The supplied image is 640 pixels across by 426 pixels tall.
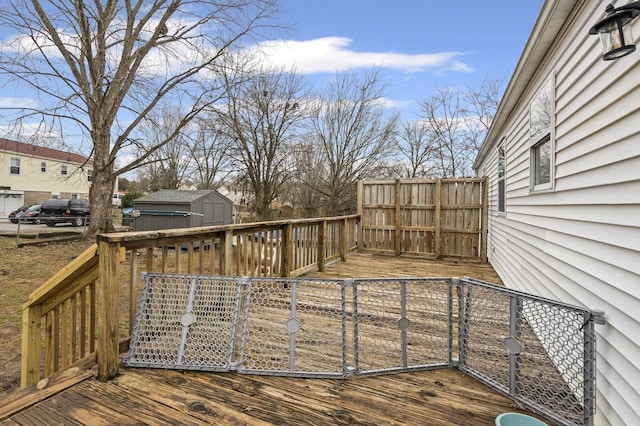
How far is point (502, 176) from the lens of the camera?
17.6ft

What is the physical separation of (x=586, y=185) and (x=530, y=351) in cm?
110

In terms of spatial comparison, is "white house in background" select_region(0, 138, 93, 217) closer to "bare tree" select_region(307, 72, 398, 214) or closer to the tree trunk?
the tree trunk

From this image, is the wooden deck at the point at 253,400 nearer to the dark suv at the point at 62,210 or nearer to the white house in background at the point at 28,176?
the dark suv at the point at 62,210

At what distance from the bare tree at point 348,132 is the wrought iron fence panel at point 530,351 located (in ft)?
41.6

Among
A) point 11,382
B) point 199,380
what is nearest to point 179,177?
point 11,382

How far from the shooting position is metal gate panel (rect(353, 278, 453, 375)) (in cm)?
232

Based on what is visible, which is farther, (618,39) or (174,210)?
(174,210)

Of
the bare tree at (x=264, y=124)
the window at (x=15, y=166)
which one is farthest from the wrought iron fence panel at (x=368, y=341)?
the window at (x=15, y=166)

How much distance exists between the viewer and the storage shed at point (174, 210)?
31.7 ft

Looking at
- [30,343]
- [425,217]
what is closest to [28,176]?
[30,343]

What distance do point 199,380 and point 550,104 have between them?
11.4 ft

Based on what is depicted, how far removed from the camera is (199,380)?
2148mm

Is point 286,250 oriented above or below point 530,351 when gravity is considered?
above

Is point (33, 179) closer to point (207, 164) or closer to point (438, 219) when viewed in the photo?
point (207, 164)
